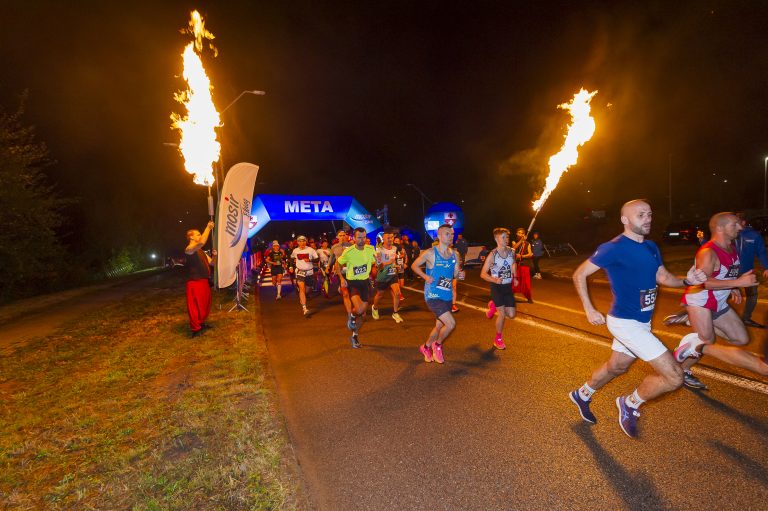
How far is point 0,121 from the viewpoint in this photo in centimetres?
1670

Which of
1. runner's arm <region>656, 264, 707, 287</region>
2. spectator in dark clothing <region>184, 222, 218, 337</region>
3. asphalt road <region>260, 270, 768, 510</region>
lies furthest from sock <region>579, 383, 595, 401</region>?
spectator in dark clothing <region>184, 222, 218, 337</region>

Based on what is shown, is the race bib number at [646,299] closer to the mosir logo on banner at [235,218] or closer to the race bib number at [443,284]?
the race bib number at [443,284]

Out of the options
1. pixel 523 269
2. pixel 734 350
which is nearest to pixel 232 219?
pixel 523 269

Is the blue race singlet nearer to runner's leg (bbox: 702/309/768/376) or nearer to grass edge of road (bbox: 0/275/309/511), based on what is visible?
grass edge of road (bbox: 0/275/309/511)

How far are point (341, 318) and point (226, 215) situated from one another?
3500 mm

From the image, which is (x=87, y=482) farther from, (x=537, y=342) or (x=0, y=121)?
(x=0, y=121)

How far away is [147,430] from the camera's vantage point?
166 inches

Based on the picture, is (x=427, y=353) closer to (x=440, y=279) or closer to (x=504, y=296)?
(x=440, y=279)

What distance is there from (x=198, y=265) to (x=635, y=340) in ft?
24.4

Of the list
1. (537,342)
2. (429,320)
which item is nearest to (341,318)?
(429,320)

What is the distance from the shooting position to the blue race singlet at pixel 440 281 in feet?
19.3

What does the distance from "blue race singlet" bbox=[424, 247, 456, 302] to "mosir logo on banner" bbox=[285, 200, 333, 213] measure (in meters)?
17.5

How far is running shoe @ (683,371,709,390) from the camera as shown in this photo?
174 inches

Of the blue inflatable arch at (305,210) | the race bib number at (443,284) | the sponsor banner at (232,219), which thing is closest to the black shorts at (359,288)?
the race bib number at (443,284)
